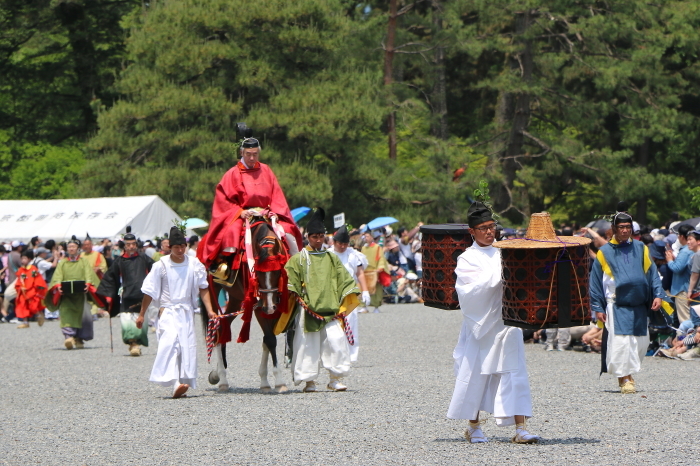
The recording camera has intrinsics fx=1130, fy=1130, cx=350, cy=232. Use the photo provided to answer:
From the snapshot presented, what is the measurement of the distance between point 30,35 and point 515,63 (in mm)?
17505

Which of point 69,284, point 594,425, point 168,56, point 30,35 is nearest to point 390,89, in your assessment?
point 168,56

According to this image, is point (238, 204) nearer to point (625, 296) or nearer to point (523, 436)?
point (625, 296)

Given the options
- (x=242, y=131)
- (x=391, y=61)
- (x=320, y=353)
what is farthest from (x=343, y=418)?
(x=391, y=61)

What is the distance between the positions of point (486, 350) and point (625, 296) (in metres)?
3.54

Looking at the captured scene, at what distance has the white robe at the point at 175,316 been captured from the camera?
10922 millimetres

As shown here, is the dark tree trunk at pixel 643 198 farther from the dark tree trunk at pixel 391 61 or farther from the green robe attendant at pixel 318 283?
the green robe attendant at pixel 318 283

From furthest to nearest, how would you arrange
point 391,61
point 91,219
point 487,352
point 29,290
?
point 391,61 → point 91,219 → point 29,290 → point 487,352

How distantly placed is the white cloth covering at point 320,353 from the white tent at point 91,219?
702 inches

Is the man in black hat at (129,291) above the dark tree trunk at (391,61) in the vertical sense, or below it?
below

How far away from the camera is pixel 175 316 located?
36.6 ft

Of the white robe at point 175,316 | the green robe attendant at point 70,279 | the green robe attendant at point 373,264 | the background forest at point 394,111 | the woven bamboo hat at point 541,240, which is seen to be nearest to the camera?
the woven bamboo hat at point 541,240

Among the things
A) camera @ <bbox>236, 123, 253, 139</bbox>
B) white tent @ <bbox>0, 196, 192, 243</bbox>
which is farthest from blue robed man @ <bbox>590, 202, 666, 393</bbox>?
white tent @ <bbox>0, 196, 192, 243</bbox>

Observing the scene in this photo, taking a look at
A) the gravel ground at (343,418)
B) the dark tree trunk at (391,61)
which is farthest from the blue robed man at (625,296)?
the dark tree trunk at (391,61)

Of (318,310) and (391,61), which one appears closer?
(318,310)
